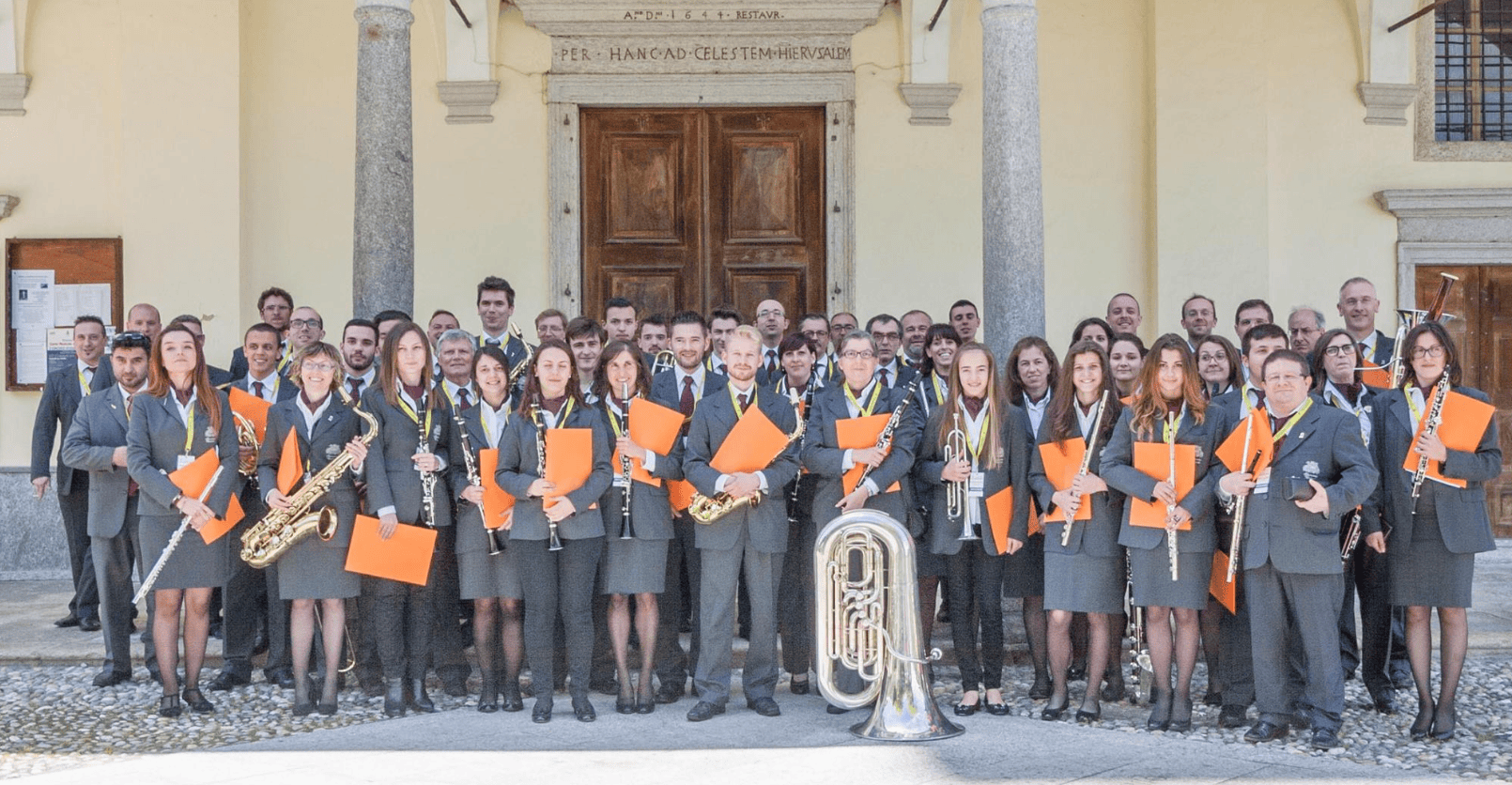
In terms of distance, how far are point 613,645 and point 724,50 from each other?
19.4 feet

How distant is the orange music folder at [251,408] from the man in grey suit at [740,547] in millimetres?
2219

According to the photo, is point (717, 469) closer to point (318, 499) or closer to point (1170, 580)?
point (318, 499)

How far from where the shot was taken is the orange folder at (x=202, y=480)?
6.78 m

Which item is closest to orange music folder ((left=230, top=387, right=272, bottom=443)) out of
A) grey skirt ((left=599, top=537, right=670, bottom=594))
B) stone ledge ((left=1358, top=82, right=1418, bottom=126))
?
grey skirt ((left=599, top=537, right=670, bottom=594))

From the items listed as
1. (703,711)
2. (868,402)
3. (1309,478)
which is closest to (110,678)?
(703,711)

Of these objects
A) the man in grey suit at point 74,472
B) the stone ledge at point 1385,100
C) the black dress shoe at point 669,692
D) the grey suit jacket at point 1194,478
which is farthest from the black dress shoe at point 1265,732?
the stone ledge at point 1385,100

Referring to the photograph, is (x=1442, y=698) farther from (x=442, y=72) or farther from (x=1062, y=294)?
(x=442, y=72)

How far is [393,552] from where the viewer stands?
22.0 feet

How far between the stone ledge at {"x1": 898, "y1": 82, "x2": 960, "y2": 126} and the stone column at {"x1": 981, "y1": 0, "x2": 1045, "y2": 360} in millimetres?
2480

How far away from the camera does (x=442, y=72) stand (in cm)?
1138

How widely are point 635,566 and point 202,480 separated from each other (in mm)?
2047

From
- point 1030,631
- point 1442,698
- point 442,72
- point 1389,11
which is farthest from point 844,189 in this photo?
point 1442,698

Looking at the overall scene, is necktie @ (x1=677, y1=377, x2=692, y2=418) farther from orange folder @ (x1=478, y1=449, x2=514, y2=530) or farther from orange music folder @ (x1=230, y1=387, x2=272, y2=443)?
orange music folder @ (x1=230, y1=387, x2=272, y2=443)

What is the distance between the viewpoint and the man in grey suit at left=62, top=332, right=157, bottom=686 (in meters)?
7.12
